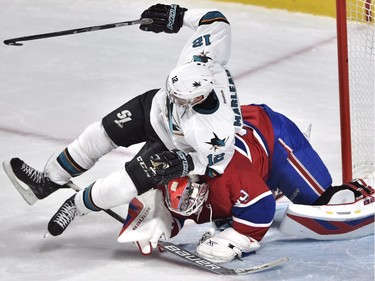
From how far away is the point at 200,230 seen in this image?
13.5 feet

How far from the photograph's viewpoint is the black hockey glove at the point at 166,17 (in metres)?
4.11

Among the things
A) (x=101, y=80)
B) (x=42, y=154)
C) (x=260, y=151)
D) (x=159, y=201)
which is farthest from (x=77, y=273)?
(x=101, y=80)

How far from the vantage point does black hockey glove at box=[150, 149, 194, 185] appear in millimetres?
3684

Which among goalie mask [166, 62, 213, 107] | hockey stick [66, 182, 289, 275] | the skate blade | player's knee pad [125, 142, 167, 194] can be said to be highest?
goalie mask [166, 62, 213, 107]

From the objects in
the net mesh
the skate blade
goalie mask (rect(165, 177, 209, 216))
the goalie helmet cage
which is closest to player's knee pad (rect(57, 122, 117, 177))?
the skate blade

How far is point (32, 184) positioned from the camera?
164 inches

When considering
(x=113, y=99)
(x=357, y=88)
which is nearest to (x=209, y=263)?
(x=357, y=88)

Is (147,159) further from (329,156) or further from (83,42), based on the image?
(83,42)

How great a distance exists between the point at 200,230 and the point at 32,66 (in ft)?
6.14

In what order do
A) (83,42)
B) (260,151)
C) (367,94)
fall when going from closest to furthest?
(260,151)
(367,94)
(83,42)

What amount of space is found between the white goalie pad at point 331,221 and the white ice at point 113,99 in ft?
0.11

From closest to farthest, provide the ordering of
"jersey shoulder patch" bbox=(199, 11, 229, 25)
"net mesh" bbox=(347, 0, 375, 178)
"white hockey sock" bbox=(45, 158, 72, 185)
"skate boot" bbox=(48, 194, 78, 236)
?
"skate boot" bbox=(48, 194, 78, 236) < "jersey shoulder patch" bbox=(199, 11, 229, 25) < "white hockey sock" bbox=(45, 158, 72, 185) < "net mesh" bbox=(347, 0, 375, 178)

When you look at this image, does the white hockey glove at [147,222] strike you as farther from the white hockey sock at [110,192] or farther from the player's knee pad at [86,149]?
the player's knee pad at [86,149]

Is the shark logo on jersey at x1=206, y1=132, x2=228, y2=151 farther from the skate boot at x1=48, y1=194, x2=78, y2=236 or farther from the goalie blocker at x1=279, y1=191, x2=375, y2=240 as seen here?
the skate boot at x1=48, y1=194, x2=78, y2=236
